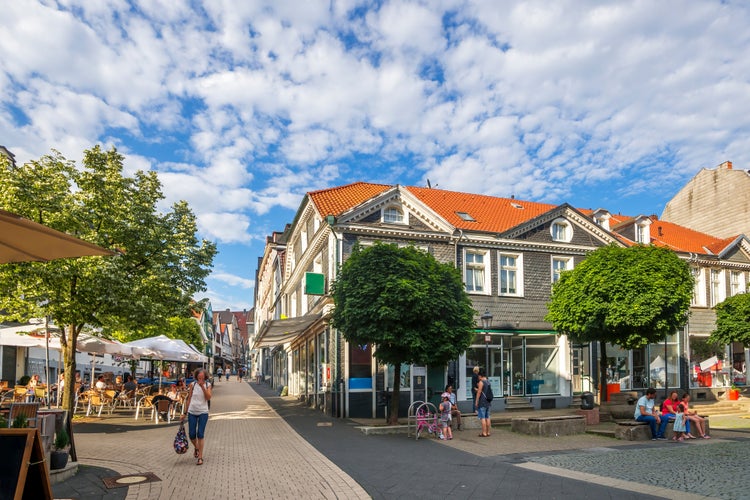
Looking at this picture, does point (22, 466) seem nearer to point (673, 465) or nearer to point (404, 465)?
point (404, 465)

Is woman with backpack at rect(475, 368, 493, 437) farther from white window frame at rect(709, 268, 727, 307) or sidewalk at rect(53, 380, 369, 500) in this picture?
white window frame at rect(709, 268, 727, 307)

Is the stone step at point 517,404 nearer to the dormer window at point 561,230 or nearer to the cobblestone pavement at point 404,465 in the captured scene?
the cobblestone pavement at point 404,465

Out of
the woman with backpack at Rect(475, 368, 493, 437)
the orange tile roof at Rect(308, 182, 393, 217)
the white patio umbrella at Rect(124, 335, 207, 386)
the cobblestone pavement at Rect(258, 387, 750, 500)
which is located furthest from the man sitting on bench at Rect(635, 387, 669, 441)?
the white patio umbrella at Rect(124, 335, 207, 386)

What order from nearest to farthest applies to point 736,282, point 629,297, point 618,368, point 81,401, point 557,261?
point 629,297 → point 81,401 → point 557,261 → point 618,368 → point 736,282

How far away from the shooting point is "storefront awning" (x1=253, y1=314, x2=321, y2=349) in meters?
23.4

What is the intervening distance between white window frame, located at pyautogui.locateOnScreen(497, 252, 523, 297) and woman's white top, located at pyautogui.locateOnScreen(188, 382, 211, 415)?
15.7m

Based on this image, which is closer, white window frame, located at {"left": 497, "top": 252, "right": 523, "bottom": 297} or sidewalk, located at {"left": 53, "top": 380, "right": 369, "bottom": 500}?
sidewalk, located at {"left": 53, "top": 380, "right": 369, "bottom": 500}

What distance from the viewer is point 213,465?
10.9m

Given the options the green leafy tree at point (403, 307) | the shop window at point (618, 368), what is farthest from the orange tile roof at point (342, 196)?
the shop window at point (618, 368)

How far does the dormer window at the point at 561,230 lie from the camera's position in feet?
85.4

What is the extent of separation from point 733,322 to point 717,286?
14.8ft

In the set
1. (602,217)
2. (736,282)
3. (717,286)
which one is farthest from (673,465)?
(736,282)

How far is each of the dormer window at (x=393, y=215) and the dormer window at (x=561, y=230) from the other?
23.1ft

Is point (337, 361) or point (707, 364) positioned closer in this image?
point (337, 361)
